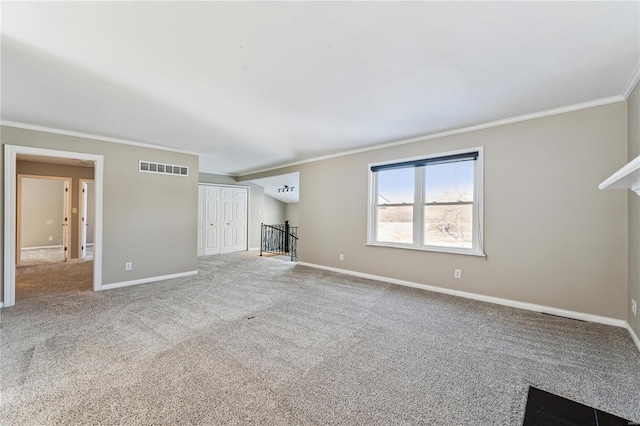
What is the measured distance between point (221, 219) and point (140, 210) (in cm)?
344

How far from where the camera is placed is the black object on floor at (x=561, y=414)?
1.59 m

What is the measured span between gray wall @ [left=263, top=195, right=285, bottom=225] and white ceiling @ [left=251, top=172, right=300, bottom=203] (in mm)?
167

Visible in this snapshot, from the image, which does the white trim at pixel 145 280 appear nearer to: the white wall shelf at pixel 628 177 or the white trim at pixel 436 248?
the white trim at pixel 436 248

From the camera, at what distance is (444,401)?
174 centimetres

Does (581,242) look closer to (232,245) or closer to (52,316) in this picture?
(52,316)

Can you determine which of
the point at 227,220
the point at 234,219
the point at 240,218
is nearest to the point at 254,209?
the point at 240,218

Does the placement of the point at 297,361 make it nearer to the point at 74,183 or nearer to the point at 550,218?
the point at 550,218

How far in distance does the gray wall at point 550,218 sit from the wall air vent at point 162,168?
4148 mm

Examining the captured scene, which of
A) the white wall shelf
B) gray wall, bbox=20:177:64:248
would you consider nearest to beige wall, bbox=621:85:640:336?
the white wall shelf

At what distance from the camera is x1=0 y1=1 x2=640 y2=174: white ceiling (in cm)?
165

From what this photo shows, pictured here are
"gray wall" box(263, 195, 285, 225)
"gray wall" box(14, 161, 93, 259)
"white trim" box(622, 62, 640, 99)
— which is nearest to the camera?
"white trim" box(622, 62, 640, 99)

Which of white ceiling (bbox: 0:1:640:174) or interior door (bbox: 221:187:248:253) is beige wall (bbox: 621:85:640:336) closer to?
white ceiling (bbox: 0:1:640:174)

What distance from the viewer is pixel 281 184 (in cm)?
880

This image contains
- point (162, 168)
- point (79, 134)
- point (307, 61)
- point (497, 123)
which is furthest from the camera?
point (162, 168)
